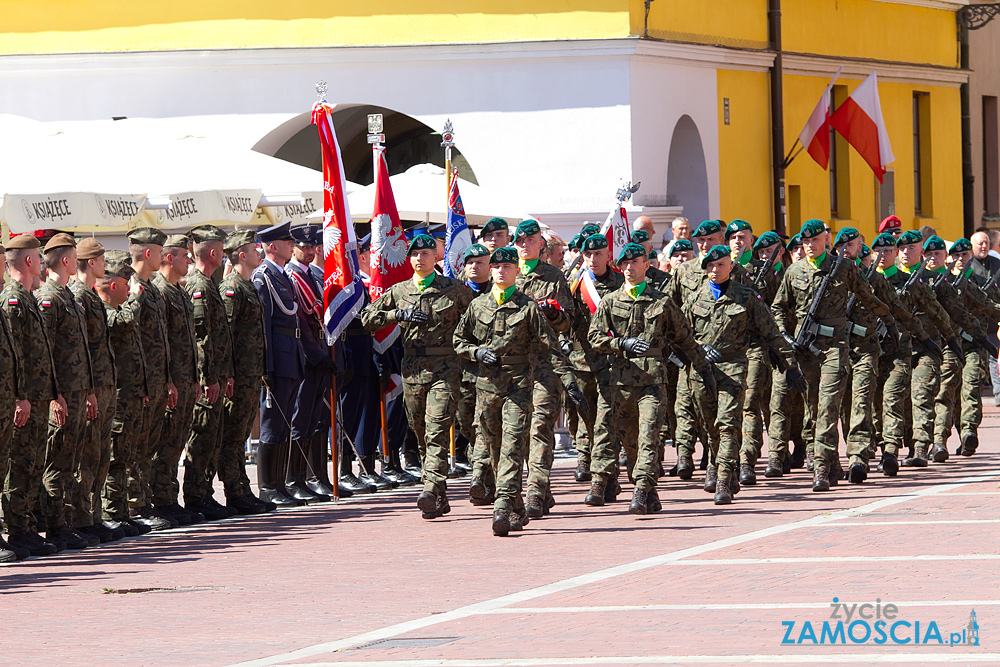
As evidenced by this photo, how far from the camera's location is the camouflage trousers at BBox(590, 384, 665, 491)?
45.9 feet

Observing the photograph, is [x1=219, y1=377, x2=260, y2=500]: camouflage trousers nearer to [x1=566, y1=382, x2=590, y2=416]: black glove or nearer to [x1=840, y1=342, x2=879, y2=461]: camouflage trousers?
[x1=566, y1=382, x2=590, y2=416]: black glove

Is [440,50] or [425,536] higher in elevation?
[440,50]

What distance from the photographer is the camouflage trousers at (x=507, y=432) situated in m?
13.1

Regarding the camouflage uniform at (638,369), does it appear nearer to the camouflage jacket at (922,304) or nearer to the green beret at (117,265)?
the green beret at (117,265)

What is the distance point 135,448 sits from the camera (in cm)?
1357

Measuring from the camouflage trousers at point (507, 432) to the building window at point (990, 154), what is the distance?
2685 cm

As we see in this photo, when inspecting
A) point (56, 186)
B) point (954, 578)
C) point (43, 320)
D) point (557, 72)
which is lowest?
point (954, 578)

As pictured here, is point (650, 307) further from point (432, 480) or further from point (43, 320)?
point (43, 320)

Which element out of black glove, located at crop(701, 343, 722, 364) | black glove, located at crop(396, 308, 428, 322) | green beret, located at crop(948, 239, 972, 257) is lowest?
black glove, located at crop(701, 343, 722, 364)

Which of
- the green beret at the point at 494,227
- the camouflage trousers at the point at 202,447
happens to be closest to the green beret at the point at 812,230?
the green beret at the point at 494,227

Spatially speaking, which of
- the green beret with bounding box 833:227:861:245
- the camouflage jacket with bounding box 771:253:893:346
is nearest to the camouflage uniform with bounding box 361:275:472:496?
the camouflage jacket with bounding box 771:253:893:346

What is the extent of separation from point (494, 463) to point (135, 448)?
257 cm

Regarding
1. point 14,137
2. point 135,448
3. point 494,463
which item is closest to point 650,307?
point 494,463

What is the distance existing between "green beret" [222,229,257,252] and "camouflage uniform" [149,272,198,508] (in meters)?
0.84
